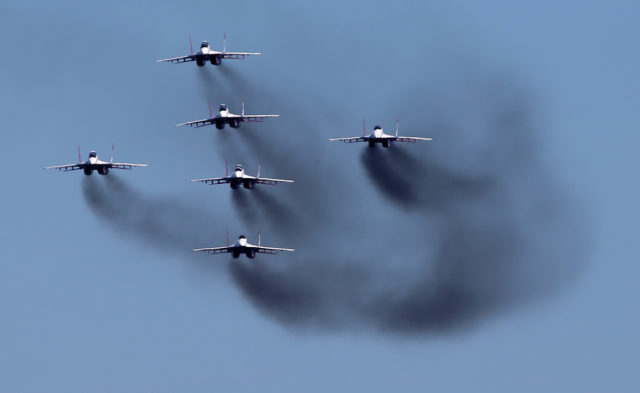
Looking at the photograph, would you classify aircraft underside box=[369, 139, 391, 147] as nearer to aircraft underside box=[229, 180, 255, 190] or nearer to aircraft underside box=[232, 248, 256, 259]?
aircraft underside box=[229, 180, 255, 190]

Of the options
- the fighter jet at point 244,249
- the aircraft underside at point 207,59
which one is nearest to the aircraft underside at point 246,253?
the fighter jet at point 244,249

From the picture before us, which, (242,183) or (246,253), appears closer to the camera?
(246,253)

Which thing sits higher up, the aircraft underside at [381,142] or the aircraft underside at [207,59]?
the aircraft underside at [207,59]

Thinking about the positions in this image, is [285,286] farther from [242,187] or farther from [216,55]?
[216,55]

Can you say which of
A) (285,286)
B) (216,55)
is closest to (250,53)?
(216,55)

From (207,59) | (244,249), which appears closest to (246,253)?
(244,249)

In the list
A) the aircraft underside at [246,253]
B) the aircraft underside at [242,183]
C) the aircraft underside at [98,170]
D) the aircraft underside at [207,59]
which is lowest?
the aircraft underside at [246,253]

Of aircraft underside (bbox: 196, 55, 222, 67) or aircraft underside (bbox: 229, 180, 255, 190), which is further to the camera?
aircraft underside (bbox: 196, 55, 222, 67)

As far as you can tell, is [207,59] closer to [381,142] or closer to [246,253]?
[381,142]

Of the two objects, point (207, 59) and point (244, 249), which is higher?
point (207, 59)

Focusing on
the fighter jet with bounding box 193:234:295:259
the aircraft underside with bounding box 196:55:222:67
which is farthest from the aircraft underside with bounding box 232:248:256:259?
the aircraft underside with bounding box 196:55:222:67

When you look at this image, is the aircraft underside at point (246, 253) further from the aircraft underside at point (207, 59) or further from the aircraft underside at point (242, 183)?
the aircraft underside at point (207, 59)

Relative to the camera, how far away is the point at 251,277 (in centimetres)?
15962

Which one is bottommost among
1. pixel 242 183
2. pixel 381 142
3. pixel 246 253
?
pixel 246 253
